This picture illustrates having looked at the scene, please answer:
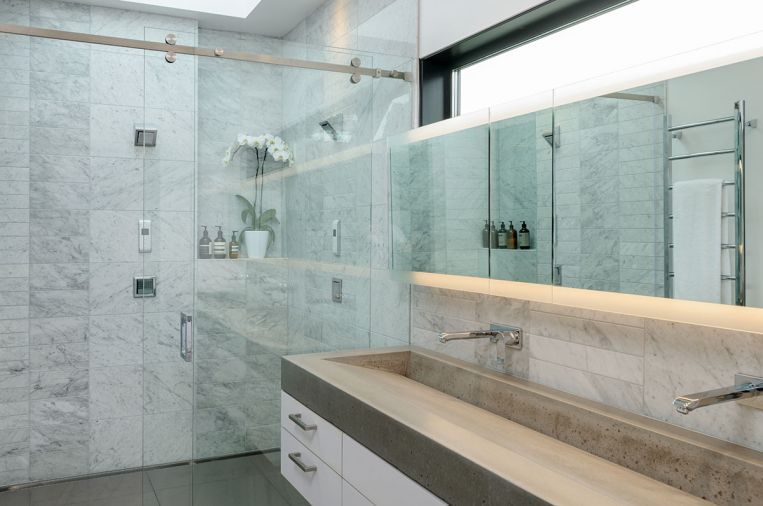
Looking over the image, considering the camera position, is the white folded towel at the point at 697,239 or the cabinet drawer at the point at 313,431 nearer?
the white folded towel at the point at 697,239

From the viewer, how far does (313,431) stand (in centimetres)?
223

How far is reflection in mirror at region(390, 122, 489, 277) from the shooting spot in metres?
2.15

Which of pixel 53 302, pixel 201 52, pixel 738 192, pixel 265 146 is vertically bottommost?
pixel 53 302

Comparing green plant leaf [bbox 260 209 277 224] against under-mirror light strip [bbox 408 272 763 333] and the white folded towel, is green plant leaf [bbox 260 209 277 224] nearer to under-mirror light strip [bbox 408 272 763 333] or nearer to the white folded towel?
under-mirror light strip [bbox 408 272 763 333]

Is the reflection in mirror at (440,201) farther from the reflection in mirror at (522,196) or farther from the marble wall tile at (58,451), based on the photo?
the marble wall tile at (58,451)

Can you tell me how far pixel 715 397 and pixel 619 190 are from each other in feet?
1.75

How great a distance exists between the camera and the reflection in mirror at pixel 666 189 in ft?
4.20

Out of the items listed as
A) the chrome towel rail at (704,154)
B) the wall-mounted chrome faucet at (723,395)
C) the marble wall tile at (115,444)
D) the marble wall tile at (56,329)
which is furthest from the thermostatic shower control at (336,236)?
the wall-mounted chrome faucet at (723,395)

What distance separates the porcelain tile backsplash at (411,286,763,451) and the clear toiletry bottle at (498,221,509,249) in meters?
0.22

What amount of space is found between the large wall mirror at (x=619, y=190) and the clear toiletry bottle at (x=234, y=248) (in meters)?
0.83

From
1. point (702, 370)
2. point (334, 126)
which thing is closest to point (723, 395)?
point (702, 370)

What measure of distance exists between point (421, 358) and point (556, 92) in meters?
1.19

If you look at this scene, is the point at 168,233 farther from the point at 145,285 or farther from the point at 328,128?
the point at 328,128

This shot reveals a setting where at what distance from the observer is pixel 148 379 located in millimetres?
2709
